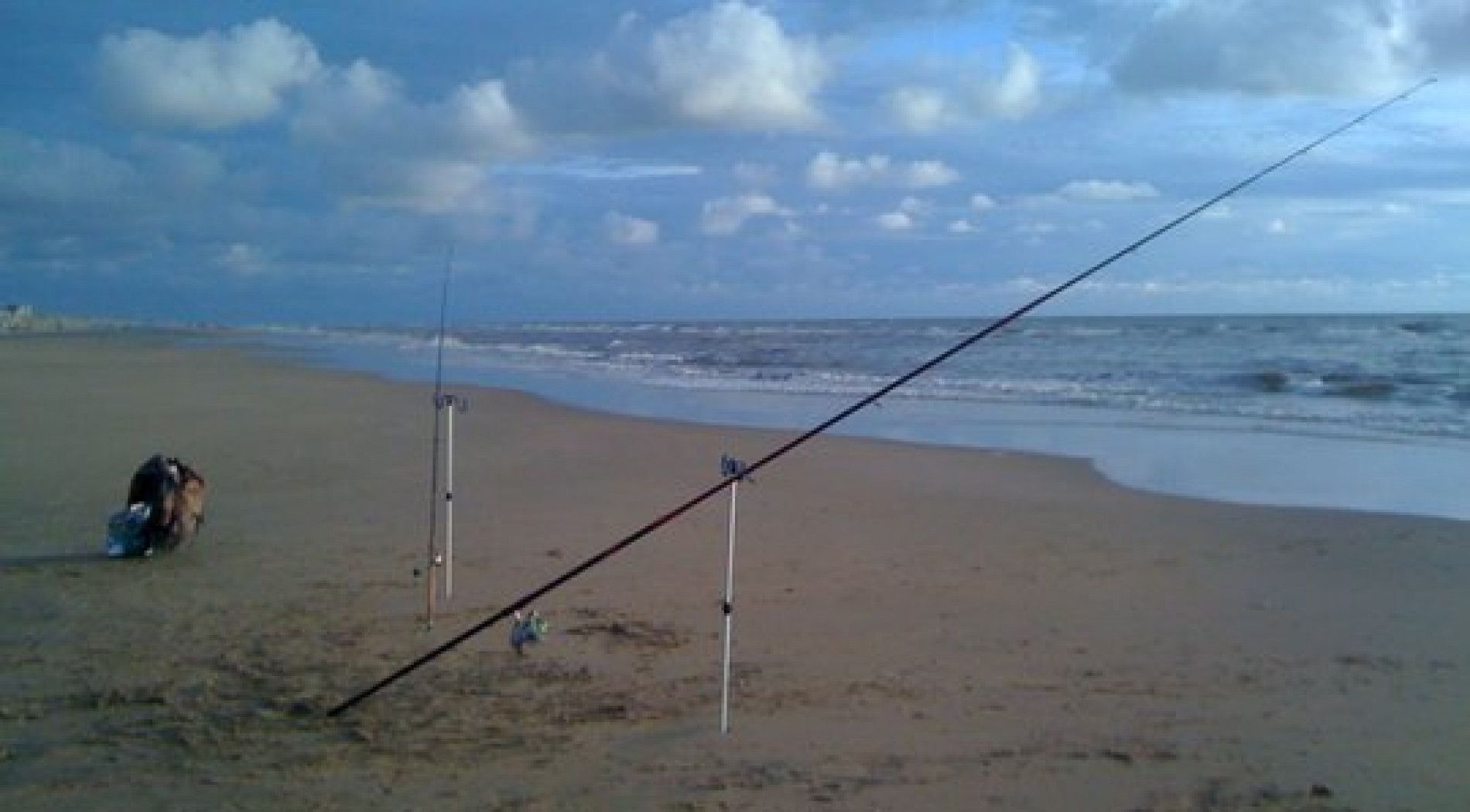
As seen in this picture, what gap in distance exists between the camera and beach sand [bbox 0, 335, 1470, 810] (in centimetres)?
447

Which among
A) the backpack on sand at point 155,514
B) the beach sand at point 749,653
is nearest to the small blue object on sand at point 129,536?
the backpack on sand at point 155,514

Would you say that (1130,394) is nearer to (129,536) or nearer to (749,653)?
(749,653)

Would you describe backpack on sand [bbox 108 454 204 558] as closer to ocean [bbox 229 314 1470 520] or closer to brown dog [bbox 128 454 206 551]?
brown dog [bbox 128 454 206 551]

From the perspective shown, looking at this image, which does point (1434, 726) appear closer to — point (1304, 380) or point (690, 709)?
point (690, 709)

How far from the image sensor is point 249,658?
5.82m

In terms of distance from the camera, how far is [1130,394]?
Answer: 2355cm

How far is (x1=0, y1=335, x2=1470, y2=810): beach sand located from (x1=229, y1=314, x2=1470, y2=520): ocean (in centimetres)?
283

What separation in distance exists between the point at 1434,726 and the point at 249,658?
5498mm

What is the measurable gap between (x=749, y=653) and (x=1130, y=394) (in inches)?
757

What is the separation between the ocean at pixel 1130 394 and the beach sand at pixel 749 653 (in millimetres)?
2832

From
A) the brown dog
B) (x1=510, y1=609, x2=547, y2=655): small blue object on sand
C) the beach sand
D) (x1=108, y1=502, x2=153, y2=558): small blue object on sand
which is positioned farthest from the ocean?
(x1=510, y1=609, x2=547, y2=655): small blue object on sand

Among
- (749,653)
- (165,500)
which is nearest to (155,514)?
(165,500)

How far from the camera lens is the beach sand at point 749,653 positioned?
14.7 feet

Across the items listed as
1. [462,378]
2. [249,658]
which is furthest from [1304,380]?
[249,658]
